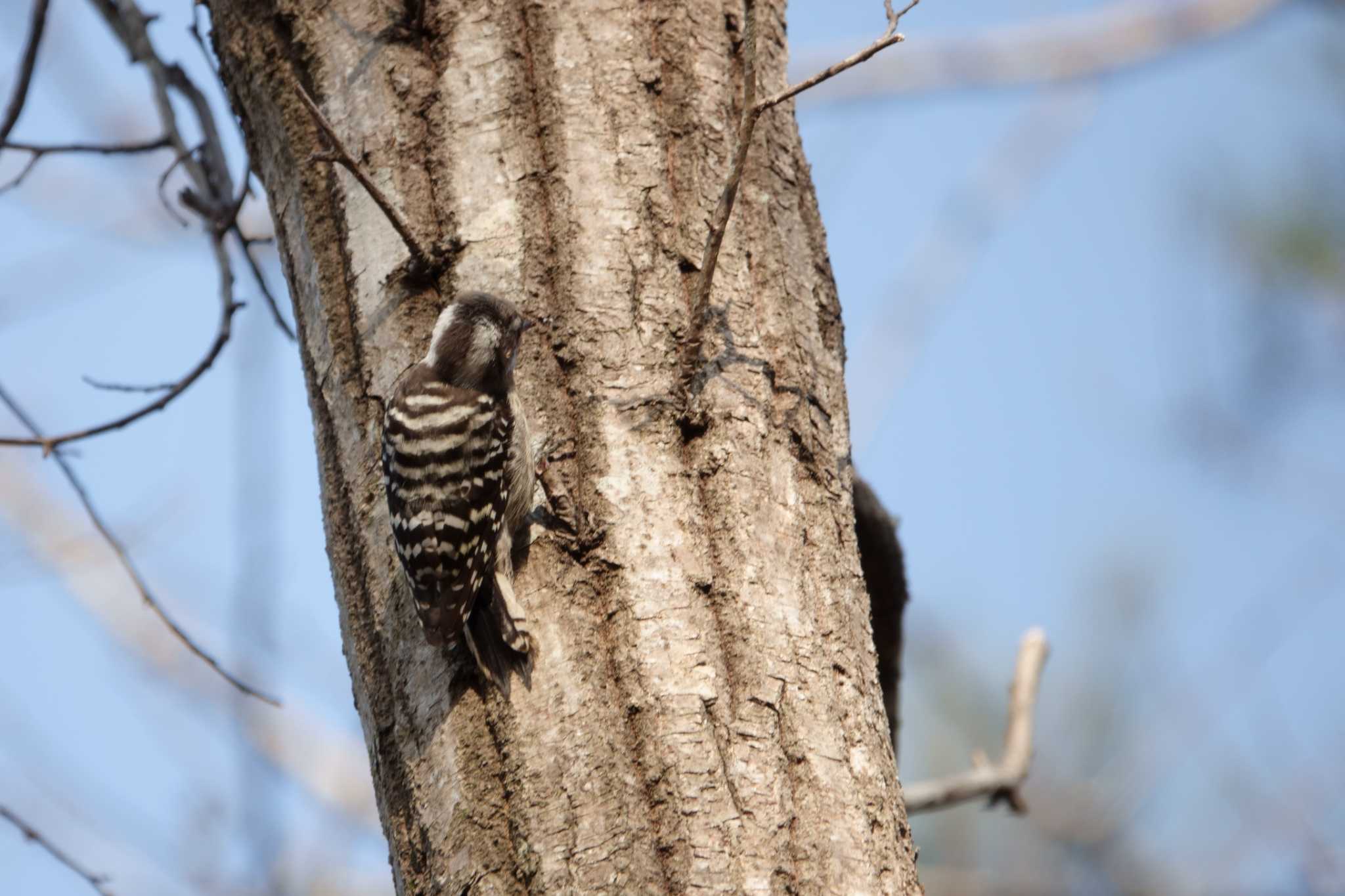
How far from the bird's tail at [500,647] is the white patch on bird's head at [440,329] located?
2.14 ft

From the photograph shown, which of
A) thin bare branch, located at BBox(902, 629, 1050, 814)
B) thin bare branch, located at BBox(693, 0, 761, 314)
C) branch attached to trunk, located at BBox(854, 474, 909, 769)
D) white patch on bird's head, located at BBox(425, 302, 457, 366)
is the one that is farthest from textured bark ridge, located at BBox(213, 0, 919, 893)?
thin bare branch, located at BBox(902, 629, 1050, 814)

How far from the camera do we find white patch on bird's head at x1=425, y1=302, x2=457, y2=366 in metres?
2.72

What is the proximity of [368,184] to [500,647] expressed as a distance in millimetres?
885

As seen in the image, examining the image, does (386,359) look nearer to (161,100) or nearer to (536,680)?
(536,680)

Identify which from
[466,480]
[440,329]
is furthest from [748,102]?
[466,480]

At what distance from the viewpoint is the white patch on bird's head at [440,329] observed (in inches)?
107

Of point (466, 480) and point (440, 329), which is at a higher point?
point (440, 329)

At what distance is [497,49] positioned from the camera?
9.41ft

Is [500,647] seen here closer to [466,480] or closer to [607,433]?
[607,433]

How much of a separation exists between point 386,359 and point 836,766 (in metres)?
1.24

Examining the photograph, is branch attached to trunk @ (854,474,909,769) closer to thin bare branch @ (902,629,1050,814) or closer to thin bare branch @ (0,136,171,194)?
thin bare branch @ (902,629,1050,814)

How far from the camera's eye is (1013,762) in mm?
3801

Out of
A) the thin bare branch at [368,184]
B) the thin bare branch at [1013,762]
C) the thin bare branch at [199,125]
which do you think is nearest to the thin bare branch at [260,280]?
the thin bare branch at [199,125]

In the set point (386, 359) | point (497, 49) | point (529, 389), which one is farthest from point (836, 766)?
point (497, 49)
